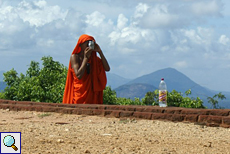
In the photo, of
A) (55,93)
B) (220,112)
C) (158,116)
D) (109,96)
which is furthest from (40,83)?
(220,112)

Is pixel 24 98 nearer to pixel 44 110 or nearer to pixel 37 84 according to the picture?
pixel 37 84

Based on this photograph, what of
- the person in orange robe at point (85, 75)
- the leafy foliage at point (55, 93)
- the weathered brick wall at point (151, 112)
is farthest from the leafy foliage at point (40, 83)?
the weathered brick wall at point (151, 112)

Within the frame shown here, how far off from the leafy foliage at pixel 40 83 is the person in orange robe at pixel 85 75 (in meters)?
2.62

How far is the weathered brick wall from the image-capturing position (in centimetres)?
657

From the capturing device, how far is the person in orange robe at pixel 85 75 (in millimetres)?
9602

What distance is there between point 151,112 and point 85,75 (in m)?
2.87

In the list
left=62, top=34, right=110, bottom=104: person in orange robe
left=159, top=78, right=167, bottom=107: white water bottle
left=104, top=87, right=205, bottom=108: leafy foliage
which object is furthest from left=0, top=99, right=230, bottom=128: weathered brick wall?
left=104, top=87, right=205, bottom=108: leafy foliage

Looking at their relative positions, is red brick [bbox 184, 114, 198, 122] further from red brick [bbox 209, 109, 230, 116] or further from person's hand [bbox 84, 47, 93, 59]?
person's hand [bbox 84, 47, 93, 59]

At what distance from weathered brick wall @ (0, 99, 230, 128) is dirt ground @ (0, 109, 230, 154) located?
10.0 inches

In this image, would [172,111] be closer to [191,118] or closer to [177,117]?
[177,117]

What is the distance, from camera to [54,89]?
1274cm

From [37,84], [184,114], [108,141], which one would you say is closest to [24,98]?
[37,84]

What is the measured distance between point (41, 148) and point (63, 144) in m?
0.32

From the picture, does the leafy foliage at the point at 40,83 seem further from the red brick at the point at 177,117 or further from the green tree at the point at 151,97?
the red brick at the point at 177,117
